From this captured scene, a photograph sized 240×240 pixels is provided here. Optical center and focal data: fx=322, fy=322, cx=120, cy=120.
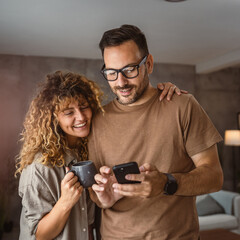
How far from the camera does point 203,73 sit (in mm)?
6812

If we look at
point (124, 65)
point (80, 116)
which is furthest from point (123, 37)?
point (80, 116)

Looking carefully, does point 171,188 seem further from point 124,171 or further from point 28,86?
point 28,86

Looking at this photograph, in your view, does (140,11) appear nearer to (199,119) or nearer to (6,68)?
(199,119)

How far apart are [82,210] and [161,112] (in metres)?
0.67

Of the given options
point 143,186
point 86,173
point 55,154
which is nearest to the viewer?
point 143,186

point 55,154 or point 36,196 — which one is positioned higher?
point 55,154

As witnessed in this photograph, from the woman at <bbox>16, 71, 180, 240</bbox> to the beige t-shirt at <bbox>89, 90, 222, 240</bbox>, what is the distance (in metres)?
0.15

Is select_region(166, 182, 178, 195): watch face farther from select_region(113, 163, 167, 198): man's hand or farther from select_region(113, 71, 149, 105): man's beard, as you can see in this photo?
select_region(113, 71, 149, 105): man's beard

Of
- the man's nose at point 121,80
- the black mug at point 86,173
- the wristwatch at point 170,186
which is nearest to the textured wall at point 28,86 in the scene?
the man's nose at point 121,80

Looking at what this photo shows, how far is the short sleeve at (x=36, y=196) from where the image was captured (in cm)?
159

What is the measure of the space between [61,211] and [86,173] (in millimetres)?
254

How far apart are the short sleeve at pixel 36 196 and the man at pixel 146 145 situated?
256 mm

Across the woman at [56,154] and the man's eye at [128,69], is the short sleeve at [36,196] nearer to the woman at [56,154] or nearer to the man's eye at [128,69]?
the woman at [56,154]

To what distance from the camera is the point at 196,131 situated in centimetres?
147
